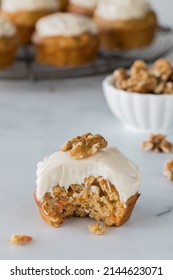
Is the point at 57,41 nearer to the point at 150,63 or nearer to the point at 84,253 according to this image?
the point at 150,63

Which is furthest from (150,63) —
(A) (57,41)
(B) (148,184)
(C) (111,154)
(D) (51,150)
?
(C) (111,154)

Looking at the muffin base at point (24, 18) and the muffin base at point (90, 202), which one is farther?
the muffin base at point (24, 18)

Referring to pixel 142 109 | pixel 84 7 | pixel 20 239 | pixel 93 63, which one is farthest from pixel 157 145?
pixel 84 7

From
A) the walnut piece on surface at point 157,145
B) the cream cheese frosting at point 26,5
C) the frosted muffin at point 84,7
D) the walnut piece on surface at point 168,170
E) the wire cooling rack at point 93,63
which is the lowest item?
the wire cooling rack at point 93,63

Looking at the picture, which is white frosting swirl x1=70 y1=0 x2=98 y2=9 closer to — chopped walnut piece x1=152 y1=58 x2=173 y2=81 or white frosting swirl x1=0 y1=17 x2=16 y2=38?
white frosting swirl x1=0 y1=17 x2=16 y2=38

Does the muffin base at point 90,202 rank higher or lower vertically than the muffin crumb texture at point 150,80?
lower

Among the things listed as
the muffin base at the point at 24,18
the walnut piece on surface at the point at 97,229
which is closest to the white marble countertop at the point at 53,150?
the walnut piece on surface at the point at 97,229

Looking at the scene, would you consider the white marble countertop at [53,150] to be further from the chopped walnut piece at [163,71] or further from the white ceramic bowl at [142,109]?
the chopped walnut piece at [163,71]

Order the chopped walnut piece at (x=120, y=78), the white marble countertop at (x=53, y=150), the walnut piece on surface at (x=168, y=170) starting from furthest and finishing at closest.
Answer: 1. the chopped walnut piece at (x=120, y=78)
2. the walnut piece on surface at (x=168, y=170)
3. the white marble countertop at (x=53, y=150)
